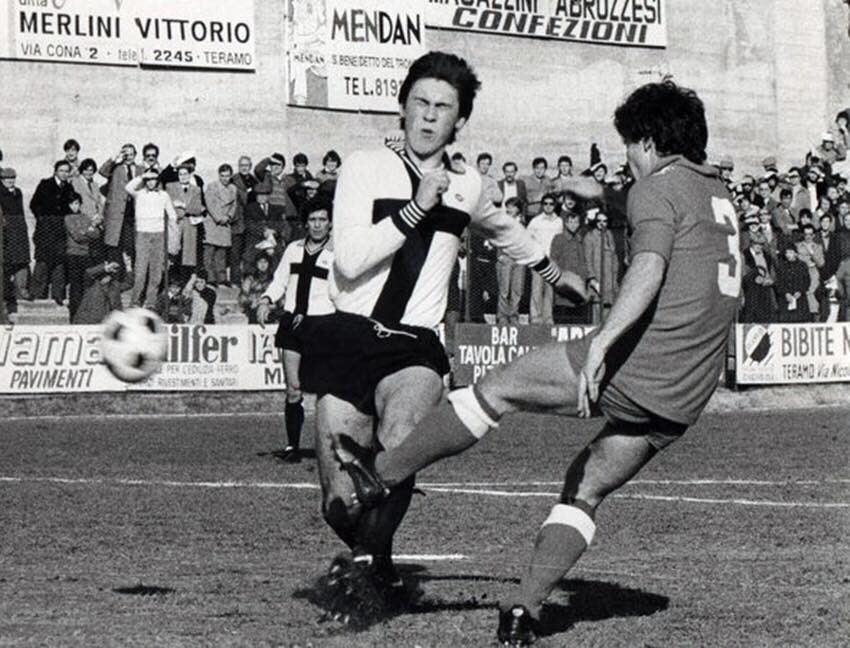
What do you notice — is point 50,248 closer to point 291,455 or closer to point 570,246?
point 570,246

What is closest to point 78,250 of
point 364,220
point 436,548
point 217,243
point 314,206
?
point 217,243

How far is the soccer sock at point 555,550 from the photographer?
7.00 m

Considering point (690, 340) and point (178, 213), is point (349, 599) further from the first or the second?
point (178, 213)

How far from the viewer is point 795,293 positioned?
29.2 m

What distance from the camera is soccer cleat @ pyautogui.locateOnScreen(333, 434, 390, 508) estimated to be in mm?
7078

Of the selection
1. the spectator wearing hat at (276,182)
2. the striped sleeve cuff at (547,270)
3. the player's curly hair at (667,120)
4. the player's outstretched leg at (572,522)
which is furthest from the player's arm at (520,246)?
the spectator wearing hat at (276,182)

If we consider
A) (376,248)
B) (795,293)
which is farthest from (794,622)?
(795,293)

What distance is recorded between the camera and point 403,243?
7527 mm

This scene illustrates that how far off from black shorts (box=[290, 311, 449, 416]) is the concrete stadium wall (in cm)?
2257

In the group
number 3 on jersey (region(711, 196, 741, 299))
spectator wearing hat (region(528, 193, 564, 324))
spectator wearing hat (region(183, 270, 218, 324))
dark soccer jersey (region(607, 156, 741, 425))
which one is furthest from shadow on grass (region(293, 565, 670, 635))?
spectator wearing hat (region(528, 193, 564, 324))

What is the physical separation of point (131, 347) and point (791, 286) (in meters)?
21.0

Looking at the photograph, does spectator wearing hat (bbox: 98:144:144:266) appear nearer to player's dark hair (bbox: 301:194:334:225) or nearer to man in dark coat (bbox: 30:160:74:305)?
man in dark coat (bbox: 30:160:74:305)

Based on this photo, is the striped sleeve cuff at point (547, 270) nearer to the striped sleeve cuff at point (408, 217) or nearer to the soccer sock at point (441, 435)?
the striped sleeve cuff at point (408, 217)

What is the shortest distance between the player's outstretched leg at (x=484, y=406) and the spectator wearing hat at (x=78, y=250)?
16519 mm
